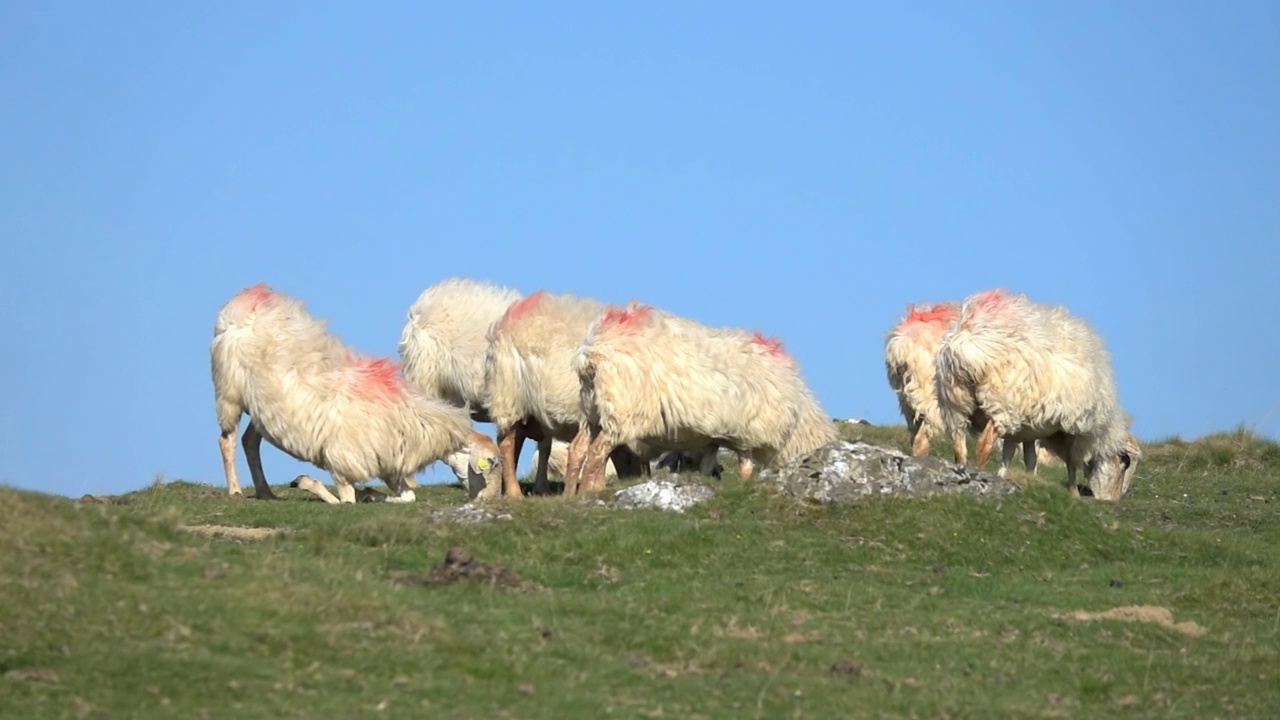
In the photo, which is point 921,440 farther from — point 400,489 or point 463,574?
point 463,574

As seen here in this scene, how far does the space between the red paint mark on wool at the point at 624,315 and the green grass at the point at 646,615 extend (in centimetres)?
283

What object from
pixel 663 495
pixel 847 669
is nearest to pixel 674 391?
pixel 663 495

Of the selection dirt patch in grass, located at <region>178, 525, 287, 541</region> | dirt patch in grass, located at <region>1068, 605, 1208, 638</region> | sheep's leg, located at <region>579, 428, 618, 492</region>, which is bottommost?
dirt patch in grass, located at <region>1068, 605, 1208, 638</region>

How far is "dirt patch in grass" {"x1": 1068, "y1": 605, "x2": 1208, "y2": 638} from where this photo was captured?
13.1 m

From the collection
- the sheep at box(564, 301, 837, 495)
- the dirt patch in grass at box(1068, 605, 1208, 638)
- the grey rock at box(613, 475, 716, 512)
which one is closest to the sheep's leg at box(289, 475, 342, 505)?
the sheep at box(564, 301, 837, 495)

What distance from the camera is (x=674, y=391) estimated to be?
18516mm

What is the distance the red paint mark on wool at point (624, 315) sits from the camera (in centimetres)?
1859

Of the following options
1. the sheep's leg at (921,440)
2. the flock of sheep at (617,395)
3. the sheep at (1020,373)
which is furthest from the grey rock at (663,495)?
the sheep's leg at (921,440)

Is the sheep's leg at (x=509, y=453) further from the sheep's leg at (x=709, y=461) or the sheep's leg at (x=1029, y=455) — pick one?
the sheep's leg at (x=1029, y=455)

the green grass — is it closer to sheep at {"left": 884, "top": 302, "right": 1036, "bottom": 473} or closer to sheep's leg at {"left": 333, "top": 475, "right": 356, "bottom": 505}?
sheep's leg at {"left": 333, "top": 475, "right": 356, "bottom": 505}

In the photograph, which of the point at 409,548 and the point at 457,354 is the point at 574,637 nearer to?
the point at 409,548

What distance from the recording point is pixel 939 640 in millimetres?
11906

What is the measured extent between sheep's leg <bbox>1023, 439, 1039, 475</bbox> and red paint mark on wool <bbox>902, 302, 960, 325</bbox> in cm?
198

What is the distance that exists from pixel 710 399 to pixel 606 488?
2.02m
